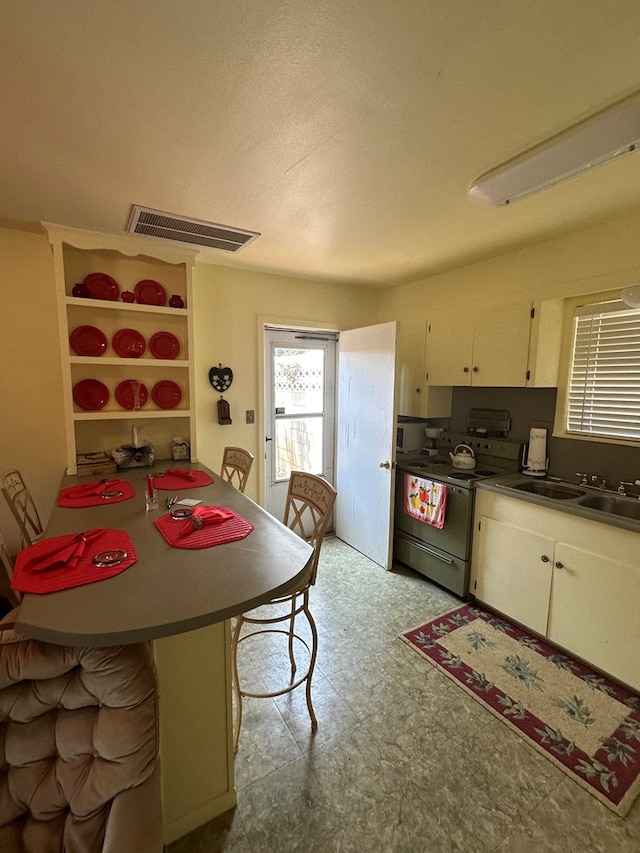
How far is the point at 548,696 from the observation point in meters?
1.87

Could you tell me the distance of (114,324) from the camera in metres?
2.53

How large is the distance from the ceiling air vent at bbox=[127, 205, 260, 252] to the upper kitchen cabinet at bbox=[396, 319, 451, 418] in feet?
4.89

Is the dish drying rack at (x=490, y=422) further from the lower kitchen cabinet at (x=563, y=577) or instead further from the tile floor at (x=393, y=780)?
the tile floor at (x=393, y=780)

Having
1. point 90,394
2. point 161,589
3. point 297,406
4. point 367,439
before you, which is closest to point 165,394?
point 90,394

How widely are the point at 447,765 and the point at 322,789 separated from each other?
20.4 inches

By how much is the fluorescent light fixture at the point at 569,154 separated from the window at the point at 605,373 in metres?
1.12

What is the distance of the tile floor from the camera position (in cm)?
128

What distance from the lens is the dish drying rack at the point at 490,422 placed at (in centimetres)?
293

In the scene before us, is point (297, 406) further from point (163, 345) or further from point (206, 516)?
point (206, 516)

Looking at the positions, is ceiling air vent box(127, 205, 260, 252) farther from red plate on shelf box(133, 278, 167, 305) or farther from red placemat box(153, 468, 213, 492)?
red placemat box(153, 468, 213, 492)

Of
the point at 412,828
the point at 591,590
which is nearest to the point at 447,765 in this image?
the point at 412,828

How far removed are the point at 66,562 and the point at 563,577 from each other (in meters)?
2.39

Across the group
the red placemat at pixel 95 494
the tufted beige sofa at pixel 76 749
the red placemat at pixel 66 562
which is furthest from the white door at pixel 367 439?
the tufted beige sofa at pixel 76 749

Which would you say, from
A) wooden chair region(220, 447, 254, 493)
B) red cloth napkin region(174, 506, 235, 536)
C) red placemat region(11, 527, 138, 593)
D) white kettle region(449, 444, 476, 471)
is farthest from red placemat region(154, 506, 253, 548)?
white kettle region(449, 444, 476, 471)
